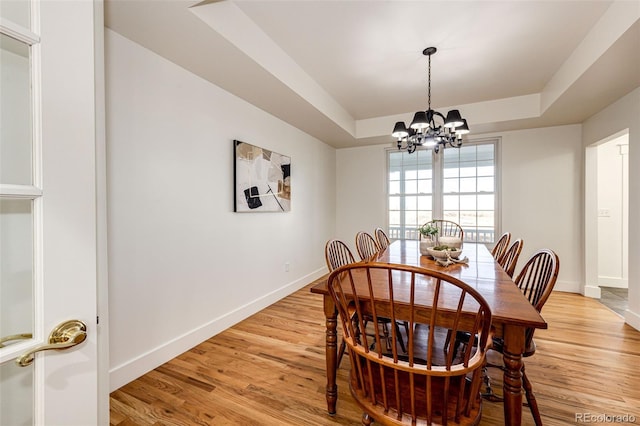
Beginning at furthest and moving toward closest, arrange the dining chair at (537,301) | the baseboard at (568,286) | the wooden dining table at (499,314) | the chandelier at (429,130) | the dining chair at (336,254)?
the baseboard at (568,286)
the chandelier at (429,130)
the dining chair at (336,254)
the dining chair at (537,301)
the wooden dining table at (499,314)

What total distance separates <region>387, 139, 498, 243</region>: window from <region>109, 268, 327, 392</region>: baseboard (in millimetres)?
2639

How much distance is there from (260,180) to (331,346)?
81.3 inches

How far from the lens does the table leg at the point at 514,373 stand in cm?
109

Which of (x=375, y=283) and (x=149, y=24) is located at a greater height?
(x=149, y=24)

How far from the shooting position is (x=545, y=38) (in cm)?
233

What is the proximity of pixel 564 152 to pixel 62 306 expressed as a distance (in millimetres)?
5273

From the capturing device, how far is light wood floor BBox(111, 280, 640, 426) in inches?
61.6

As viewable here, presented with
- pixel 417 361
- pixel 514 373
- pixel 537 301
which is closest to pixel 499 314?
pixel 514 373

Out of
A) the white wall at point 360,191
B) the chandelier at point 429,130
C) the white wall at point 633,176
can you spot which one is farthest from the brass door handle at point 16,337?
the white wall at point 360,191

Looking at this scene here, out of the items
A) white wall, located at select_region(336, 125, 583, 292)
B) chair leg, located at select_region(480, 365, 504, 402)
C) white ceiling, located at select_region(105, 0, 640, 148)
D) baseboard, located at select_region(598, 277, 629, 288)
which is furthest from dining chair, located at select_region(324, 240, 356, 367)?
baseboard, located at select_region(598, 277, 629, 288)

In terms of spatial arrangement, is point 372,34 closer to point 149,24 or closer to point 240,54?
point 240,54

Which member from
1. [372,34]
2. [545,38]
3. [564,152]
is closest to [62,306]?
[372,34]

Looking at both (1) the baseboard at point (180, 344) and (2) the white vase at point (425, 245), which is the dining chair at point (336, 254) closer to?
Result: (2) the white vase at point (425, 245)

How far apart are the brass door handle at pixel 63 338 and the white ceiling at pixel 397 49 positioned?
1.73 meters
